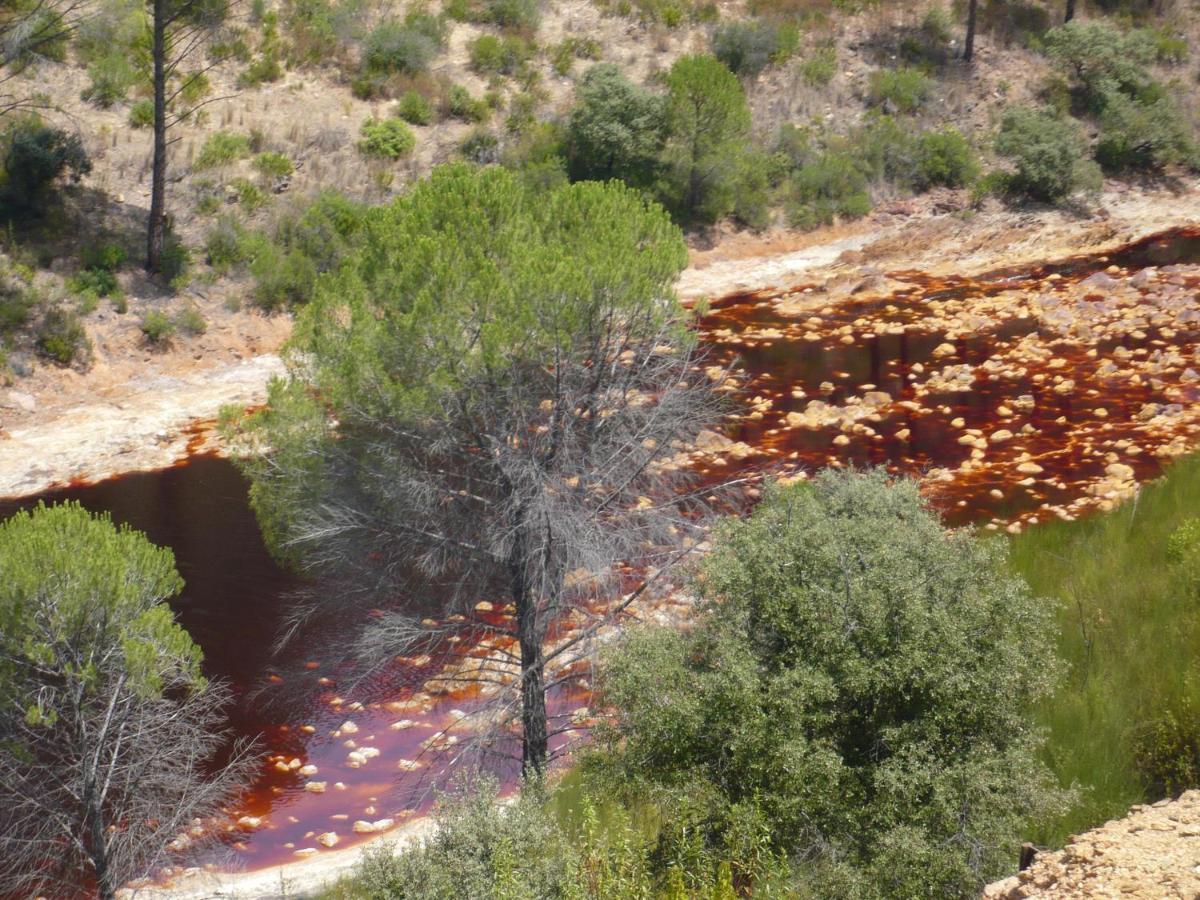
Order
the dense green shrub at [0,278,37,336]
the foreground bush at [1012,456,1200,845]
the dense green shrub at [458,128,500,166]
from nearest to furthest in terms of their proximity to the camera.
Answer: the foreground bush at [1012,456,1200,845] → the dense green shrub at [0,278,37,336] → the dense green shrub at [458,128,500,166]

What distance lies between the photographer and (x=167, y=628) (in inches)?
451

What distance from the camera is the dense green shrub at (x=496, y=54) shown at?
3741 cm

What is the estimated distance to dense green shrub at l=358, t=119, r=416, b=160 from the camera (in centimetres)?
3312

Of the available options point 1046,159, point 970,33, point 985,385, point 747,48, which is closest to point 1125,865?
point 985,385

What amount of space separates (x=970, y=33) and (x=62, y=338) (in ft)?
101

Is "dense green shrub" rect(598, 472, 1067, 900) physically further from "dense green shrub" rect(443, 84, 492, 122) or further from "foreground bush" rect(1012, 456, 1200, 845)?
"dense green shrub" rect(443, 84, 492, 122)

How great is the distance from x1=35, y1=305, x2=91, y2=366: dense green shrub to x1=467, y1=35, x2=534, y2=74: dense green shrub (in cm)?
1635

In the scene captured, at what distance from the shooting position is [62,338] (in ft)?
84.1

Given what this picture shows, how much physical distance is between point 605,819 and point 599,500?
388 cm

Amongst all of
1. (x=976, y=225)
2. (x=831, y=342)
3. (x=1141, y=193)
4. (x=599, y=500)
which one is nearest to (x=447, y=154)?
(x=831, y=342)

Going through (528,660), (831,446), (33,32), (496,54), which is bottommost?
(831,446)

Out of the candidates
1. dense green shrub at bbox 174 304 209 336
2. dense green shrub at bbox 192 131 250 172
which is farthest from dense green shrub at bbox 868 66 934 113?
dense green shrub at bbox 174 304 209 336

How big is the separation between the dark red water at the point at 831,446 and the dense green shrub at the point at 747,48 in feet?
35.7

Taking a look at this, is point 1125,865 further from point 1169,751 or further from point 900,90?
point 900,90
